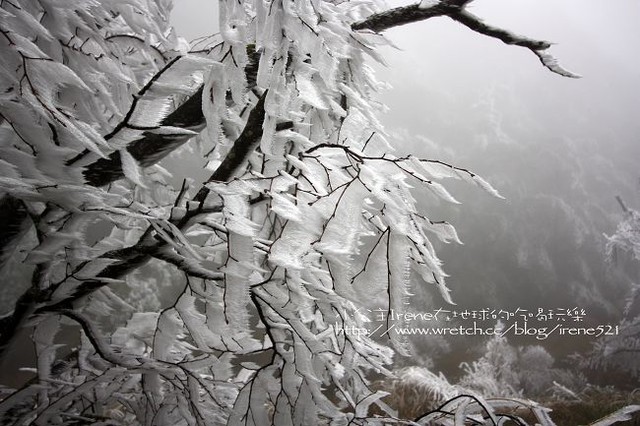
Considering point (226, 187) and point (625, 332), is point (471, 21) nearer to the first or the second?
point (226, 187)

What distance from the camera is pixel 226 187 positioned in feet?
1.86

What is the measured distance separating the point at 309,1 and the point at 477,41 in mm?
22275

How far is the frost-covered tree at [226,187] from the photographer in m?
0.51

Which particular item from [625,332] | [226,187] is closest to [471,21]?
[226,187]

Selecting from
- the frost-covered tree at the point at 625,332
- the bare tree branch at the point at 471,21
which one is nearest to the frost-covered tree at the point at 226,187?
the bare tree branch at the point at 471,21

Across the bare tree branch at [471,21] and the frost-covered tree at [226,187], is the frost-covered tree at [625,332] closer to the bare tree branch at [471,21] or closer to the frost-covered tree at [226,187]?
the bare tree branch at [471,21]

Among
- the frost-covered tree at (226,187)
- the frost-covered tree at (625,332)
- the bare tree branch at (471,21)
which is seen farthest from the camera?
the frost-covered tree at (625,332)

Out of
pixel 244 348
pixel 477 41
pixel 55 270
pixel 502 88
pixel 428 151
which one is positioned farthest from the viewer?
pixel 477 41

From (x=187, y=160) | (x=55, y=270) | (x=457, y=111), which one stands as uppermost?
(x=55, y=270)

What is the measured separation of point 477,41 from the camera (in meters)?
19.1

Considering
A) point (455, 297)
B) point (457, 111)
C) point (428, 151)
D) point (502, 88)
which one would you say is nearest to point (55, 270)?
point (455, 297)

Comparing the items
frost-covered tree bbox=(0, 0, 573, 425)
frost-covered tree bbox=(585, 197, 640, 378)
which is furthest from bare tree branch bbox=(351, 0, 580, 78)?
frost-covered tree bbox=(585, 197, 640, 378)

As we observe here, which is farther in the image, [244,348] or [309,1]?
[244,348]

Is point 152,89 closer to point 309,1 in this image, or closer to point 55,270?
point 309,1
